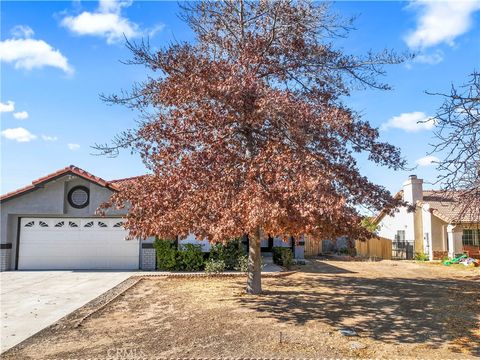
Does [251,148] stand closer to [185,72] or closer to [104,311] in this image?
[185,72]

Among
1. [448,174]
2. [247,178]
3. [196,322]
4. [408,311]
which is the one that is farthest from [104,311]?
[448,174]

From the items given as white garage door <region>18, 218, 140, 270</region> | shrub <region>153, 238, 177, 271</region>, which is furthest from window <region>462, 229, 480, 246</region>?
white garage door <region>18, 218, 140, 270</region>

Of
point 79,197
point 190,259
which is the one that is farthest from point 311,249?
point 79,197

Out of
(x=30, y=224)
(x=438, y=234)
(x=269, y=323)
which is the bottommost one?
(x=269, y=323)

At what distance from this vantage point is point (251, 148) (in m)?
10.4

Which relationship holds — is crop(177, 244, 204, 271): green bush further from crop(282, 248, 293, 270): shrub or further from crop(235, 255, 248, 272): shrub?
crop(282, 248, 293, 270): shrub

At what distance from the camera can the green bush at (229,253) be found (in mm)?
17984

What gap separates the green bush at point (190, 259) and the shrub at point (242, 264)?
155cm

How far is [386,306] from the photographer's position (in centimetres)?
1016

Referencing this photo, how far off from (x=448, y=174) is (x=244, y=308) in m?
5.25

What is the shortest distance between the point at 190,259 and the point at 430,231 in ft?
49.6

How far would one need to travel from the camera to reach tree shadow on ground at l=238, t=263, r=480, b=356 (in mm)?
7812

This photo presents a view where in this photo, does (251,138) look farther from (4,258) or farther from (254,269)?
(4,258)

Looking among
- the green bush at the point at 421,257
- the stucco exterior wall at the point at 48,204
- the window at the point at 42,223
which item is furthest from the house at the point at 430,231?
the window at the point at 42,223
